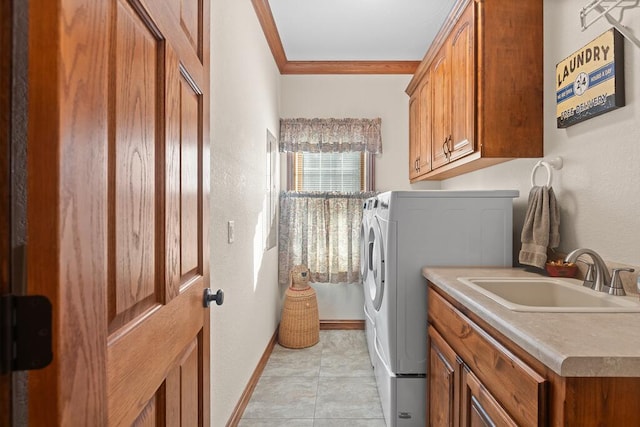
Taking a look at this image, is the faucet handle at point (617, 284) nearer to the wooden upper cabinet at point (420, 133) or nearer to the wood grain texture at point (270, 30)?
the wooden upper cabinet at point (420, 133)

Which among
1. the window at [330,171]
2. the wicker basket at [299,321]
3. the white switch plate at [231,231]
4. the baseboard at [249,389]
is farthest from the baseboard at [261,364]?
the window at [330,171]

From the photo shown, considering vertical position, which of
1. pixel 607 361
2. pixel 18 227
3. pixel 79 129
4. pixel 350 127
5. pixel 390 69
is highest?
pixel 390 69

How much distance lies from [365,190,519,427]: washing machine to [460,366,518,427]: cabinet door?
0.57 m

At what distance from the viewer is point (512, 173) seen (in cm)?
209

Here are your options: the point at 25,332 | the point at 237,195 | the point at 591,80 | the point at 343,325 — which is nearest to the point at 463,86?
the point at 591,80

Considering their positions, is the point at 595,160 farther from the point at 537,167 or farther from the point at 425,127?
the point at 425,127

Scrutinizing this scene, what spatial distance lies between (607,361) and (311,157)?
3.06 meters

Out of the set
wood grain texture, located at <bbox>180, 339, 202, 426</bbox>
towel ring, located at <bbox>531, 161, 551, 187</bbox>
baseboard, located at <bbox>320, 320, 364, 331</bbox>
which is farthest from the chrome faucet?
baseboard, located at <bbox>320, 320, 364, 331</bbox>

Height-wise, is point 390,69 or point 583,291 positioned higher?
point 390,69

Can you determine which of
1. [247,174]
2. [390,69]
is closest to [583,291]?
[247,174]

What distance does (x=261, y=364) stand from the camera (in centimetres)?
260

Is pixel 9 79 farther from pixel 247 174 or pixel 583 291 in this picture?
pixel 247 174

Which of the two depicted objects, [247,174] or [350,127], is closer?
[247,174]

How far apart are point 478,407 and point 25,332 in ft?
3.89
